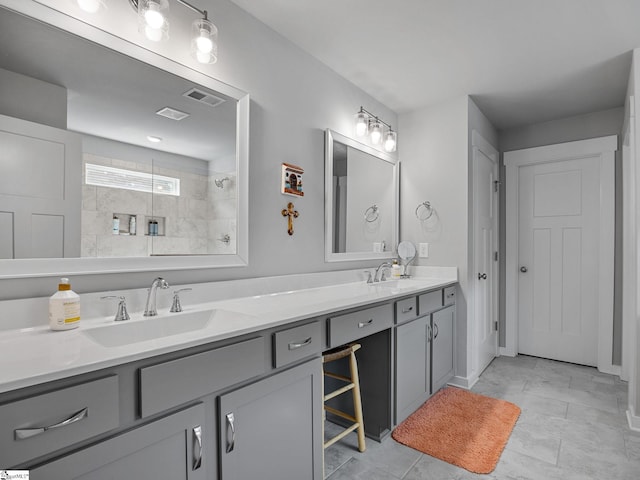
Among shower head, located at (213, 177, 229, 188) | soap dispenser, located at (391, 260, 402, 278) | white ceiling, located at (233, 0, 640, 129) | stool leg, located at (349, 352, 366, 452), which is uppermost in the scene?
white ceiling, located at (233, 0, 640, 129)

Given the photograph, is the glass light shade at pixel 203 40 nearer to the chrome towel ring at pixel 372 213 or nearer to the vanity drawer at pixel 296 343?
the vanity drawer at pixel 296 343

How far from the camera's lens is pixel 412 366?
2.23 m

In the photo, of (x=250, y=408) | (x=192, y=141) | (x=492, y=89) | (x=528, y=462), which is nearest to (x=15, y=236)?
(x=192, y=141)

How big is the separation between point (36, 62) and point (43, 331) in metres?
0.90

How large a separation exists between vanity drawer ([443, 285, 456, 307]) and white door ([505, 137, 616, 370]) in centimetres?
117

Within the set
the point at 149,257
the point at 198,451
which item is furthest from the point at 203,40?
the point at 198,451

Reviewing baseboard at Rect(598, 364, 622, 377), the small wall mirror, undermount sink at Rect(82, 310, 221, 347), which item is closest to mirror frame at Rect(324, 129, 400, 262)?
the small wall mirror

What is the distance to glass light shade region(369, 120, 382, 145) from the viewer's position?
109 inches

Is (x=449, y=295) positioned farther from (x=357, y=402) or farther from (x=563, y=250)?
(x=563, y=250)

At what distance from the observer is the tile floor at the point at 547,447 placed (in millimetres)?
1745

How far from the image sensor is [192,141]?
5.47ft

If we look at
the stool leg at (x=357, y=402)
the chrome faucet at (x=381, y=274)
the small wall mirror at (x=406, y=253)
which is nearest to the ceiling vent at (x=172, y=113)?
the stool leg at (x=357, y=402)

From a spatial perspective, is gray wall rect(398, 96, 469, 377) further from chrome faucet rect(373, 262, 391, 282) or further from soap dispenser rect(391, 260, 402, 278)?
chrome faucet rect(373, 262, 391, 282)

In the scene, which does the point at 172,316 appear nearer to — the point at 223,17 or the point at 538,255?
the point at 223,17
